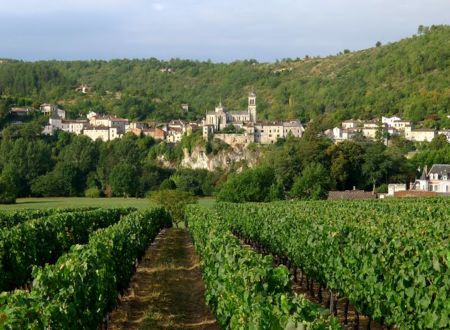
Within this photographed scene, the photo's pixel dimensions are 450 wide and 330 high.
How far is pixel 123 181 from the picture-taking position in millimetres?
93125

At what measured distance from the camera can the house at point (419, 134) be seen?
11506 centimetres

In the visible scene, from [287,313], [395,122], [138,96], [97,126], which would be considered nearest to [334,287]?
[287,313]

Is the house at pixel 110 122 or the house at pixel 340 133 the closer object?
the house at pixel 340 133

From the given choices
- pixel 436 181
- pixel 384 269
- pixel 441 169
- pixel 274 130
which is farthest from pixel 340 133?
pixel 384 269

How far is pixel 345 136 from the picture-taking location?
116 m

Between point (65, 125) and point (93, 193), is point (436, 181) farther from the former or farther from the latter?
point (65, 125)

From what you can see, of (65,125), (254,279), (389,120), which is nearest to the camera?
(254,279)

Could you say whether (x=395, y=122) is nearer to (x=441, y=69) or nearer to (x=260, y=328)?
(x=441, y=69)

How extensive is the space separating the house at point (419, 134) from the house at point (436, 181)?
47.0 metres

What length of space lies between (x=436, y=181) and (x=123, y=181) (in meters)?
46.5

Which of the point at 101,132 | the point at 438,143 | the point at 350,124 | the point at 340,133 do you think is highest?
the point at 350,124

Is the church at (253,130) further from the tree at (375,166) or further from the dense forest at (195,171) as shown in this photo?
the tree at (375,166)

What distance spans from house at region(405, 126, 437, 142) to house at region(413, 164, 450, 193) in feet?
154

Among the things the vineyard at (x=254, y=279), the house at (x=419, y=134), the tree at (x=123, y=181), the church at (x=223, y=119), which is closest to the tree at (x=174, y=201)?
the tree at (x=123, y=181)
